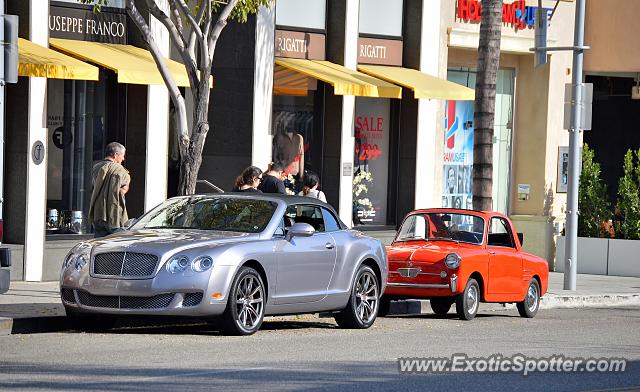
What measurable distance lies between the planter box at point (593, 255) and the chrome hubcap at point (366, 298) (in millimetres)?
14790

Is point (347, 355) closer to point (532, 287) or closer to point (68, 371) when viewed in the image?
point (68, 371)

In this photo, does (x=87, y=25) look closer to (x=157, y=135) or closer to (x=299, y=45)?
(x=157, y=135)

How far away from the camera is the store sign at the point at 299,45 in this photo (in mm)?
24578

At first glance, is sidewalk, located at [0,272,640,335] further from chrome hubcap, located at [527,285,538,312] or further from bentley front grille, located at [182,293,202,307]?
bentley front grille, located at [182,293,202,307]

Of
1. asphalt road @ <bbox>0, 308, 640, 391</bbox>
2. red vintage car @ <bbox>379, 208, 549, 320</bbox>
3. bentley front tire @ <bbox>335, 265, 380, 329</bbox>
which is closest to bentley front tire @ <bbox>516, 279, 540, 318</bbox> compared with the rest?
red vintage car @ <bbox>379, 208, 549, 320</bbox>

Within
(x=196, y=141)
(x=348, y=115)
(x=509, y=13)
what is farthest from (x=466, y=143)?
(x=196, y=141)

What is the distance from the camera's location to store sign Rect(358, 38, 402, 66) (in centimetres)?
2633

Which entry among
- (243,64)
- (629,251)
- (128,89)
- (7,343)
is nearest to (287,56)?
(243,64)

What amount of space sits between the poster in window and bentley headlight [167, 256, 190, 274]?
51.6 ft

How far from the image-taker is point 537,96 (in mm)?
30922

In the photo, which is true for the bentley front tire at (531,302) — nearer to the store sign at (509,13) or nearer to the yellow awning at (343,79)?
the yellow awning at (343,79)

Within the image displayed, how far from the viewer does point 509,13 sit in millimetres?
29328

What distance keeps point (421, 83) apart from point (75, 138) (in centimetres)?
754

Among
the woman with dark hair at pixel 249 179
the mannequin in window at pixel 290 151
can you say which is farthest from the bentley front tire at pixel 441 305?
the mannequin in window at pixel 290 151
